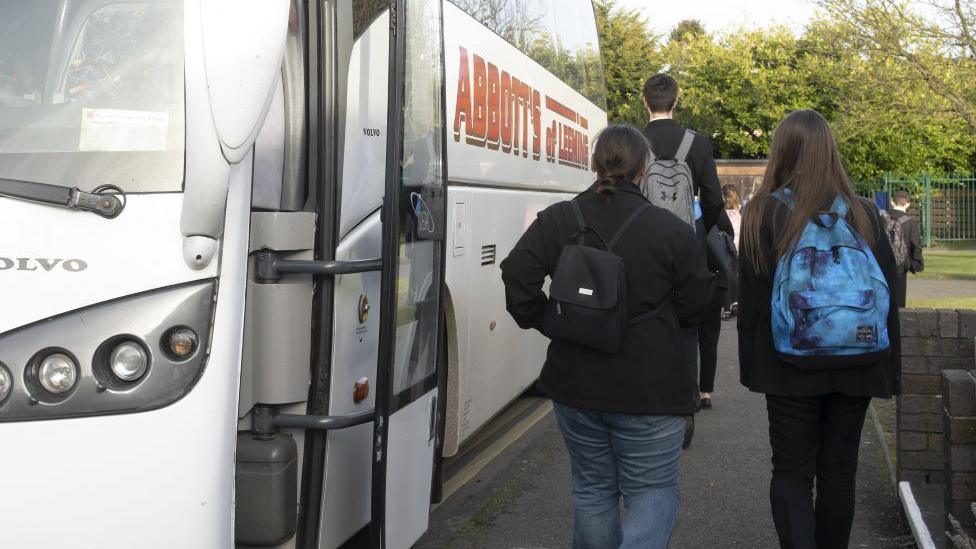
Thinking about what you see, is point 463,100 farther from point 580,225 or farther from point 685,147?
point 580,225

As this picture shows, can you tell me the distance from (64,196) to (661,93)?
13.9ft

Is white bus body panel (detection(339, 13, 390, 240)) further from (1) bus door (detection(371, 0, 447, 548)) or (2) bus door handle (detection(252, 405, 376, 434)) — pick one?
→ (2) bus door handle (detection(252, 405, 376, 434))

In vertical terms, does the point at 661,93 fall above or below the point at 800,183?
above

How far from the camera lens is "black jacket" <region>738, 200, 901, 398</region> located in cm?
446

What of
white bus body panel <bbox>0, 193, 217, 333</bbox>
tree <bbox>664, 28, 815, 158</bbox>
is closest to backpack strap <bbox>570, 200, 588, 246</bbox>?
white bus body panel <bbox>0, 193, 217, 333</bbox>

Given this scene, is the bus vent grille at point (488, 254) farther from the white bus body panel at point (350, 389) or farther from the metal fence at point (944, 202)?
the metal fence at point (944, 202)

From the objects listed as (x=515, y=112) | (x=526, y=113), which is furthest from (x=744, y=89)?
(x=515, y=112)

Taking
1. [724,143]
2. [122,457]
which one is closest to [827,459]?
[122,457]

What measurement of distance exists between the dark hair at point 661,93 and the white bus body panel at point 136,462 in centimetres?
389

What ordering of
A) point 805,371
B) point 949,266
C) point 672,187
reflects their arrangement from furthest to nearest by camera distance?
point 949,266 → point 672,187 → point 805,371

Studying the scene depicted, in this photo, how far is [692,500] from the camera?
259 inches

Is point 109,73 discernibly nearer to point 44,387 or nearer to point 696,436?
point 44,387

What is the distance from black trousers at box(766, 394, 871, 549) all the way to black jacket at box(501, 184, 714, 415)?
606 mm

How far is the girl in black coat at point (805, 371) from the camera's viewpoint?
4492 millimetres
